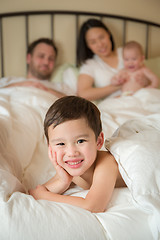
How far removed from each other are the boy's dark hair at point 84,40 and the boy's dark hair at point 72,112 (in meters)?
1.50

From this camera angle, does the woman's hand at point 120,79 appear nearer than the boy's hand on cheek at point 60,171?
No

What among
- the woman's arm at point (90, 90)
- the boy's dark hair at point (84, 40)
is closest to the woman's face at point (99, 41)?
the boy's dark hair at point (84, 40)

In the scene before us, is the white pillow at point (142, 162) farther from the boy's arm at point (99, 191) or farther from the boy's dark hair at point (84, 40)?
the boy's dark hair at point (84, 40)

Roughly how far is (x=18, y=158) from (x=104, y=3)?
1878mm

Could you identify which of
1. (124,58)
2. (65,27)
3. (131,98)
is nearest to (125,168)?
(131,98)

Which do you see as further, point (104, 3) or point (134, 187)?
point (104, 3)

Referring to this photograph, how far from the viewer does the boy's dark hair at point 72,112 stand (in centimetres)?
83

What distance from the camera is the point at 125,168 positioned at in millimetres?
833

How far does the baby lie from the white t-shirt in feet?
0.28

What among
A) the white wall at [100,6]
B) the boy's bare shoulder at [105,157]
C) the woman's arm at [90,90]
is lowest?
the boy's bare shoulder at [105,157]

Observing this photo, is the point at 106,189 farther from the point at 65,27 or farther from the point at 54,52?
the point at 65,27

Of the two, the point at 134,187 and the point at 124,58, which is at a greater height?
the point at 124,58

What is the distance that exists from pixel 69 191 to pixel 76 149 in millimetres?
209

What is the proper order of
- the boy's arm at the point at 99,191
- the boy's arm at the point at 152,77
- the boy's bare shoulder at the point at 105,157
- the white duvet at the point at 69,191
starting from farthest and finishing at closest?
the boy's arm at the point at 152,77 → the boy's bare shoulder at the point at 105,157 → the boy's arm at the point at 99,191 → the white duvet at the point at 69,191
